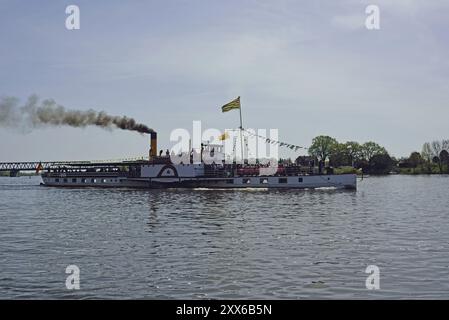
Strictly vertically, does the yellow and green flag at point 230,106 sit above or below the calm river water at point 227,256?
above

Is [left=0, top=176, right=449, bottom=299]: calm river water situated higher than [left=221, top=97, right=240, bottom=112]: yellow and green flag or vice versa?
[left=221, top=97, right=240, bottom=112]: yellow and green flag

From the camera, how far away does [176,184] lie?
325 feet

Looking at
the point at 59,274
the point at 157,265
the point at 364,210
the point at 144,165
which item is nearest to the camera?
the point at 59,274

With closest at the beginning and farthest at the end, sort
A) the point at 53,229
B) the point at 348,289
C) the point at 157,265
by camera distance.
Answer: the point at 348,289, the point at 157,265, the point at 53,229

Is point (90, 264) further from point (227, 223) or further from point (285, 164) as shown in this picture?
point (285, 164)

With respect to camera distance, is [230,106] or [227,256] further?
[230,106]

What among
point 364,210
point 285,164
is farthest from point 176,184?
point 364,210

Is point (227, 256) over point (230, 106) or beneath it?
beneath

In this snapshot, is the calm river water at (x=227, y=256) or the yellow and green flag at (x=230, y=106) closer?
the calm river water at (x=227, y=256)

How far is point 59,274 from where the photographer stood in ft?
67.6

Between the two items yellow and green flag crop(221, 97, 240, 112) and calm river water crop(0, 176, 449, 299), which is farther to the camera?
yellow and green flag crop(221, 97, 240, 112)
